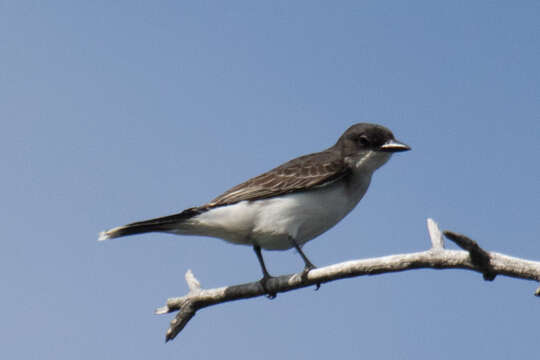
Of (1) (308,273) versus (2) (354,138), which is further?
(2) (354,138)

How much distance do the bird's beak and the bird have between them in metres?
0.64

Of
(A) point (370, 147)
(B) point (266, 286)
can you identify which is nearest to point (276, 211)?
(B) point (266, 286)

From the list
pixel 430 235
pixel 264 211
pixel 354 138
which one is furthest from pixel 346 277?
pixel 354 138

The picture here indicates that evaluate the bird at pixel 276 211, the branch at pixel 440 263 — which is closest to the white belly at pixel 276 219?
the bird at pixel 276 211

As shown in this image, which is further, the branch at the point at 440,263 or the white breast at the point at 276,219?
the white breast at the point at 276,219

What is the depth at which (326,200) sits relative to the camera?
10.7m

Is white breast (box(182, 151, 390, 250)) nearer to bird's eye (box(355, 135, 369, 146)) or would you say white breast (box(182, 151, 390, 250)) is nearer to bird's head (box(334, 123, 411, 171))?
bird's head (box(334, 123, 411, 171))

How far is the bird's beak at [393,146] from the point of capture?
1141 cm

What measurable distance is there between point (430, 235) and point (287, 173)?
4.06 meters

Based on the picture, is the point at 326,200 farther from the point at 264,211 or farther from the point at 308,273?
the point at 308,273

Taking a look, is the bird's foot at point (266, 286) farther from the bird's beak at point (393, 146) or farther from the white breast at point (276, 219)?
the bird's beak at point (393, 146)

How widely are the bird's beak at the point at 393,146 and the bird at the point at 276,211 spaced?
0.64 m

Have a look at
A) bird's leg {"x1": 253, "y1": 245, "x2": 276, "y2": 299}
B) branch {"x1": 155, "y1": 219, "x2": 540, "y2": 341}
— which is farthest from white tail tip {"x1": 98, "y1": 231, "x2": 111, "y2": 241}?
branch {"x1": 155, "y1": 219, "x2": 540, "y2": 341}

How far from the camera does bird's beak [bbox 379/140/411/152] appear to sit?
11406mm
